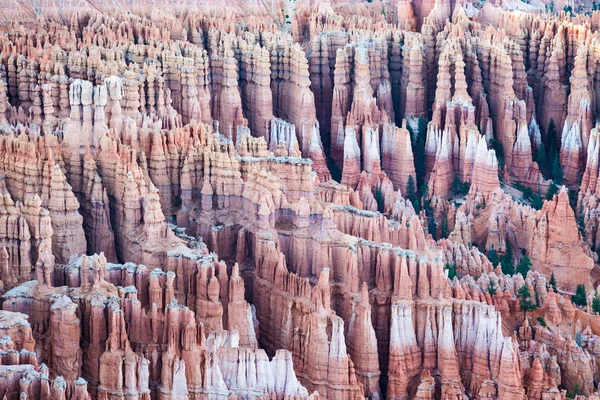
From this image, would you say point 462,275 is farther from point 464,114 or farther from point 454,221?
point 464,114

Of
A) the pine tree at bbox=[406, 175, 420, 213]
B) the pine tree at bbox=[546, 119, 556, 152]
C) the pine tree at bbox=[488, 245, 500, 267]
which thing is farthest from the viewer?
the pine tree at bbox=[546, 119, 556, 152]

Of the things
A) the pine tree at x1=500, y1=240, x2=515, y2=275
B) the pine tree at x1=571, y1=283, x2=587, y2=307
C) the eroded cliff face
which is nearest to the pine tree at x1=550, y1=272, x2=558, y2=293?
the eroded cliff face

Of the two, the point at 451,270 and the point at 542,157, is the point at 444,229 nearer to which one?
the point at 451,270

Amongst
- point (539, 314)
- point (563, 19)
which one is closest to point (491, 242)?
point (539, 314)

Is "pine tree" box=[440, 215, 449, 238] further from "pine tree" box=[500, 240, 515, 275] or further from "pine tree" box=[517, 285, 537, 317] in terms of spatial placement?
"pine tree" box=[517, 285, 537, 317]

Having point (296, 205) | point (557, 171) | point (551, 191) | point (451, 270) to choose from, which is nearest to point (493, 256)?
point (451, 270)
